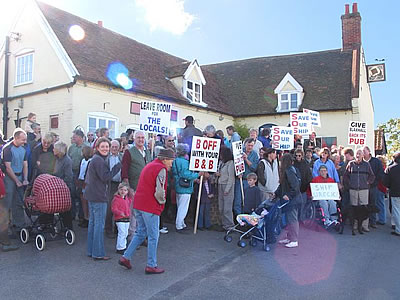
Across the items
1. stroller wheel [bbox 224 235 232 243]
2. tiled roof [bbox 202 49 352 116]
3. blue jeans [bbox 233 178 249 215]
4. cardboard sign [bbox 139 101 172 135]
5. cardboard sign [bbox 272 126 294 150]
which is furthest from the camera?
tiled roof [bbox 202 49 352 116]

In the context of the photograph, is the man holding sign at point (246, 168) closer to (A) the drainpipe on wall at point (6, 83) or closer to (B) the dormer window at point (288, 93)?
(A) the drainpipe on wall at point (6, 83)

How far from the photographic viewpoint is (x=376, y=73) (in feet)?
84.2

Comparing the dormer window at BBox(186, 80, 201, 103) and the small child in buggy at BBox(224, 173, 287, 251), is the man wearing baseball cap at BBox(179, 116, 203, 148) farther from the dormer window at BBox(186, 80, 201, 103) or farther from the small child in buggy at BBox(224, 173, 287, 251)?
the dormer window at BBox(186, 80, 201, 103)

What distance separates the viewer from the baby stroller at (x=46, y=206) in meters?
6.51

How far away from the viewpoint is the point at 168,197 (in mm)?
9328

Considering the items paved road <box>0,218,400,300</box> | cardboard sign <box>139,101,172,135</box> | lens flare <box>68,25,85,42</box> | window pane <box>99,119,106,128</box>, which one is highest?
lens flare <box>68,25,85,42</box>

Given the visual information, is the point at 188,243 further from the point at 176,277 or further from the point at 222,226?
the point at 176,277

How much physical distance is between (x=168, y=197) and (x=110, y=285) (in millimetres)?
4306

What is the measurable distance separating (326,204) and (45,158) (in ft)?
23.0

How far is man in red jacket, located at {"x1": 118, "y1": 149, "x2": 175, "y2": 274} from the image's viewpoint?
5.48m

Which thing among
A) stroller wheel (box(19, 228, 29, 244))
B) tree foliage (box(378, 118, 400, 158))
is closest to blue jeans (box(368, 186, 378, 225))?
stroller wheel (box(19, 228, 29, 244))

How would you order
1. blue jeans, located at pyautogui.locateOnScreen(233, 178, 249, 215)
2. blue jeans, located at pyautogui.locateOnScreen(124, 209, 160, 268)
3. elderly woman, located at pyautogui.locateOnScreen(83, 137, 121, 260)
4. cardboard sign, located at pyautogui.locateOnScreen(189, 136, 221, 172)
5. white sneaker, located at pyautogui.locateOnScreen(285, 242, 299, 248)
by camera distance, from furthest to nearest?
blue jeans, located at pyautogui.locateOnScreen(233, 178, 249, 215) → cardboard sign, located at pyautogui.locateOnScreen(189, 136, 221, 172) → white sneaker, located at pyautogui.locateOnScreen(285, 242, 299, 248) → elderly woman, located at pyautogui.locateOnScreen(83, 137, 121, 260) → blue jeans, located at pyautogui.locateOnScreen(124, 209, 160, 268)

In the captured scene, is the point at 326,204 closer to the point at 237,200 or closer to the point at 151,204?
the point at 237,200

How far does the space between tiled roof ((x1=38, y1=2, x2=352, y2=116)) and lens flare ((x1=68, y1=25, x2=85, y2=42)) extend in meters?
0.23
